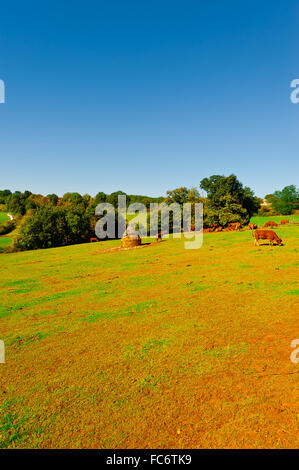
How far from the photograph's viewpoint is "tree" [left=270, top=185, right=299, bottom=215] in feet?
336

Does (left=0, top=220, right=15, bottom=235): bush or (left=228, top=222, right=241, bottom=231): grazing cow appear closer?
(left=228, top=222, right=241, bottom=231): grazing cow

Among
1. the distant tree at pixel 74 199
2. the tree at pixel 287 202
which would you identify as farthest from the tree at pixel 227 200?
the tree at pixel 287 202

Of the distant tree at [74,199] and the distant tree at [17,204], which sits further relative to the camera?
the distant tree at [17,204]

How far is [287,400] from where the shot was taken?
15.0 ft

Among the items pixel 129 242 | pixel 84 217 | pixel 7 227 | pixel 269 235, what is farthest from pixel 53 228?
pixel 269 235

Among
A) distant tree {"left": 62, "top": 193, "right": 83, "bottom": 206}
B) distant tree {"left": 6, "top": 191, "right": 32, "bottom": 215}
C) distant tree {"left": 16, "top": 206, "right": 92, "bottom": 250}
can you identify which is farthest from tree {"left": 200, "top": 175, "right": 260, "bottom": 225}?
distant tree {"left": 6, "top": 191, "right": 32, "bottom": 215}

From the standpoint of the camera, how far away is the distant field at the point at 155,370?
416 cm

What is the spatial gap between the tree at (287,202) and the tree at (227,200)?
5064cm

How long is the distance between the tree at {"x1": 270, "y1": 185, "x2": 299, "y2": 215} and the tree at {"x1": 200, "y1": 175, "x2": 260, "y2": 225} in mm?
50638

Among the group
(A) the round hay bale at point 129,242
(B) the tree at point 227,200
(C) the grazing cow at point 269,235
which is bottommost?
(A) the round hay bale at point 129,242

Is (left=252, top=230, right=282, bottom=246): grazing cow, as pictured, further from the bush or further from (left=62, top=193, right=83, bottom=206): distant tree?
the bush

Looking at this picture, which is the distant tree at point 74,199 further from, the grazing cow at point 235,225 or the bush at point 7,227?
the grazing cow at point 235,225

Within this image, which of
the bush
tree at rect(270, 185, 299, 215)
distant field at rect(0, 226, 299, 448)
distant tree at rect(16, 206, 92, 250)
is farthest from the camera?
tree at rect(270, 185, 299, 215)
